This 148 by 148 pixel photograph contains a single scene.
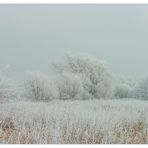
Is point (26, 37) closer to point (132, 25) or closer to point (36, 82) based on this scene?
point (36, 82)

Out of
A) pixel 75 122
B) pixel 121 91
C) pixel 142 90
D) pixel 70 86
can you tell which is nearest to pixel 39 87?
pixel 70 86

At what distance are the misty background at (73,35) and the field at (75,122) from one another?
0.23 m

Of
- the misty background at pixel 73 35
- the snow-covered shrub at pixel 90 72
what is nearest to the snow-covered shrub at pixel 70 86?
the snow-covered shrub at pixel 90 72

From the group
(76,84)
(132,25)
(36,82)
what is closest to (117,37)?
(132,25)

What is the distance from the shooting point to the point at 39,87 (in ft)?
10.8

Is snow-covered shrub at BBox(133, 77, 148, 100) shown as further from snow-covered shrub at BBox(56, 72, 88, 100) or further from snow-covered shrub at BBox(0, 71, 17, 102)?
snow-covered shrub at BBox(0, 71, 17, 102)

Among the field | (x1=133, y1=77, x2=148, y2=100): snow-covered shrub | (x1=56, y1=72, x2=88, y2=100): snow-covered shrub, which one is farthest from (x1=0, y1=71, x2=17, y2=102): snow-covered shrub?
(x1=133, y1=77, x2=148, y2=100): snow-covered shrub

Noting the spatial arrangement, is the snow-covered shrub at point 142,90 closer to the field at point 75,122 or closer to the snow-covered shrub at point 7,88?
the field at point 75,122

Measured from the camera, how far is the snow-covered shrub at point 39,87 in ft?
10.7

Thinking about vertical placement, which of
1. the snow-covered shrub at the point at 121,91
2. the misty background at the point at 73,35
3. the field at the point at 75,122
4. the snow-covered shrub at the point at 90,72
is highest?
the misty background at the point at 73,35

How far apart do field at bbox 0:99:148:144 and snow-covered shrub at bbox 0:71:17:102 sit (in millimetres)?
53

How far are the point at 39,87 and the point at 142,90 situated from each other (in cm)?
69

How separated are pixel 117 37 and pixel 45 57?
50 centimetres

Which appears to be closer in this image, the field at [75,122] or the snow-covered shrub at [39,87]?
the field at [75,122]
